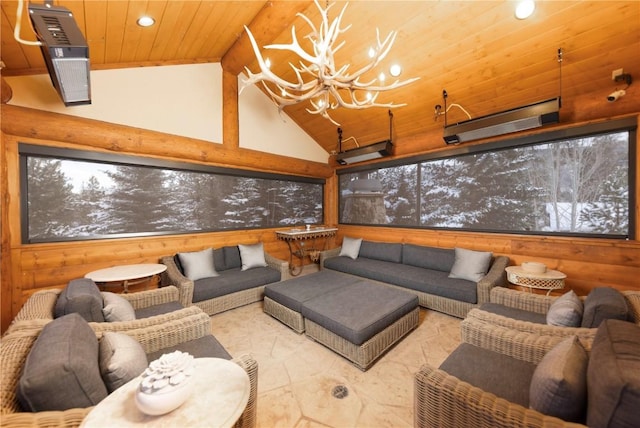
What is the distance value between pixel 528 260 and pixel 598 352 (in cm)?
269

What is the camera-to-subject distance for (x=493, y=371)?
4.83 ft

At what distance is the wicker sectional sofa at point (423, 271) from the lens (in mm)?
2924

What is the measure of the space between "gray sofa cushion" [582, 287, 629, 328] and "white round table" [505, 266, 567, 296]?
40.8 inches

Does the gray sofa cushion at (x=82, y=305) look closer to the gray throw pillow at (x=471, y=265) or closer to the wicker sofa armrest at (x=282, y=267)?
the wicker sofa armrest at (x=282, y=267)

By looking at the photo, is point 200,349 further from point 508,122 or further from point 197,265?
point 508,122

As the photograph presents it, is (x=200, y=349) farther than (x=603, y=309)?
Yes

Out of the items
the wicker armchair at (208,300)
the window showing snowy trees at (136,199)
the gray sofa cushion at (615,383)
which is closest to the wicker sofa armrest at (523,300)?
the gray sofa cushion at (615,383)

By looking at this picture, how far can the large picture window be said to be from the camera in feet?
9.21

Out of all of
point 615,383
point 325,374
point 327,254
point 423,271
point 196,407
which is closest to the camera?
point 615,383

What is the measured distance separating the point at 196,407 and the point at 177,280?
2372 mm

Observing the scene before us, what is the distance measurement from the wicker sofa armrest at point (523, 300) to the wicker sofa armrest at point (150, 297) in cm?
323

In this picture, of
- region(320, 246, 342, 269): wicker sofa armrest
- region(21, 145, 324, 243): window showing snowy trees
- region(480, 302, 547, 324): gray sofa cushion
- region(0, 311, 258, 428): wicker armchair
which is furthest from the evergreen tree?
region(480, 302, 547, 324): gray sofa cushion

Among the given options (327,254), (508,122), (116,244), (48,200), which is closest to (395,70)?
(508,122)

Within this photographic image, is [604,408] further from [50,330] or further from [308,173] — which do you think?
[308,173]
